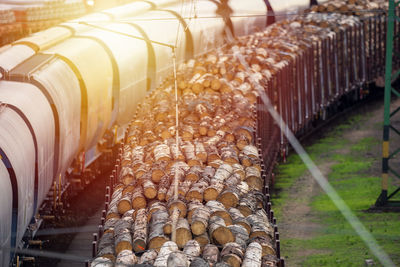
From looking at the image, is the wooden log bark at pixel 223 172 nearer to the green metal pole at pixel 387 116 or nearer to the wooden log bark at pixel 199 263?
the wooden log bark at pixel 199 263

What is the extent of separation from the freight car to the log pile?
1.49 metres

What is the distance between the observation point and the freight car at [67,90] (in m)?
Result: 13.2

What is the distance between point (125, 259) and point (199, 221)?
140cm

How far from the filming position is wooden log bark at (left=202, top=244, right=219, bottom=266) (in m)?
9.77

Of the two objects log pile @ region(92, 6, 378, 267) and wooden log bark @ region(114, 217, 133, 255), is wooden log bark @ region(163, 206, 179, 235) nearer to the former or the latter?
log pile @ region(92, 6, 378, 267)

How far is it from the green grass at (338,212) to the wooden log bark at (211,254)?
6162mm

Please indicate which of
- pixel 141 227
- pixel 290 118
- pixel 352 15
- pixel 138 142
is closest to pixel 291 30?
pixel 352 15

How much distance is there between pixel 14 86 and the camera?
15.3 meters

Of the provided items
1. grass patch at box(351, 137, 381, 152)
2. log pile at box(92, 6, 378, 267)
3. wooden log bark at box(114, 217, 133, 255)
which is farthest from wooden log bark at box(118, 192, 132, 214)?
grass patch at box(351, 137, 381, 152)

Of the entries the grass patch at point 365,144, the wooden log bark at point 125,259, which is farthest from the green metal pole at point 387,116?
the wooden log bark at point 125,259

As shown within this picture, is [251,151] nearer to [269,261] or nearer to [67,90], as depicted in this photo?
[67,90]

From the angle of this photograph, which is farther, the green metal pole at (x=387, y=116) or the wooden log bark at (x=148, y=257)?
the green metal pole at (x=387, y=116)

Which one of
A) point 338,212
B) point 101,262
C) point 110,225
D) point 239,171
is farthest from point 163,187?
point 338,212

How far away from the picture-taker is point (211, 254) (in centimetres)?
993
